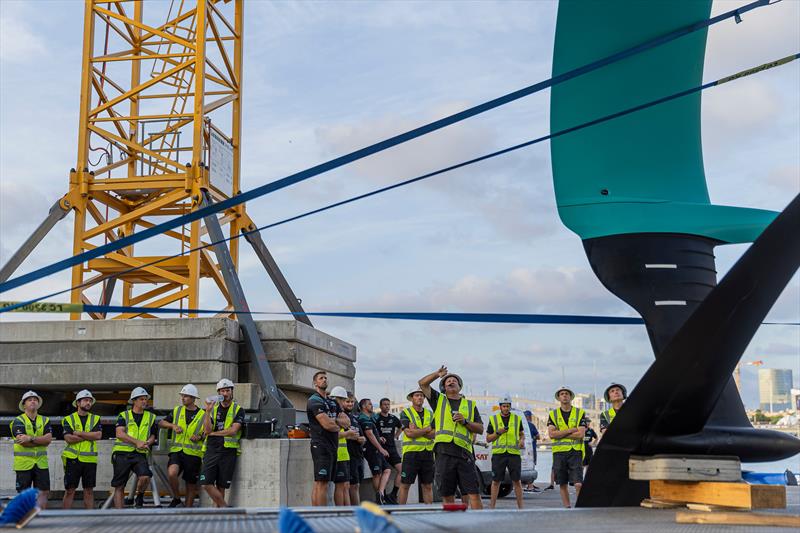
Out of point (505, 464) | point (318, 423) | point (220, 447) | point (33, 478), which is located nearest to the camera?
point (318, 423)

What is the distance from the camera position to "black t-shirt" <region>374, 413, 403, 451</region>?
575 inches

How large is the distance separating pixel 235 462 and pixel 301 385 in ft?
8.92

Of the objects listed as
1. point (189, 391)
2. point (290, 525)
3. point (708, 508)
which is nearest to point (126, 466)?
point (189, 391)

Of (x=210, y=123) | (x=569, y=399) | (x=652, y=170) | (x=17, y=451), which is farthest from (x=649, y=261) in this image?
(x=210, y=123)

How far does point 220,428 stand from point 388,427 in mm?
3720

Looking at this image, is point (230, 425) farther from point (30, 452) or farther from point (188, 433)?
point (30, 452)

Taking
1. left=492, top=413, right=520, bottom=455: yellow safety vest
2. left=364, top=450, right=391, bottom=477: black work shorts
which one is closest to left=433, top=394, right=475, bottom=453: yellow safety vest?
left=492, top=413, right=520, bottom=455: yellow safety vest

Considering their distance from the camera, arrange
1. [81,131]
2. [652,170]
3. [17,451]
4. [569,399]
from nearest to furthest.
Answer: [652,170] → [17,451] → [569,399] → [81,131]

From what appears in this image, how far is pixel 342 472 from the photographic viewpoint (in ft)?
38.7

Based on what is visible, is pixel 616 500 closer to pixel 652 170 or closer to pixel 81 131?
pixel 652 170

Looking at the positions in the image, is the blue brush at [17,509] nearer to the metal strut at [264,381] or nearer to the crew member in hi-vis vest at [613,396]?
the metal strut at [264,381]

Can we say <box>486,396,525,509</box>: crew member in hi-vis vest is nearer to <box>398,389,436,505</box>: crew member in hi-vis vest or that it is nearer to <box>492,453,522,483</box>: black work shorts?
<box>492,453,522,483</box>: black work shorts

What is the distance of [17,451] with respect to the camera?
11.5 m

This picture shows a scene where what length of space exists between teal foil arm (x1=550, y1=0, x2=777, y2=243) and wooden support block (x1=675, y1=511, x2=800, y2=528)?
1856 mm
